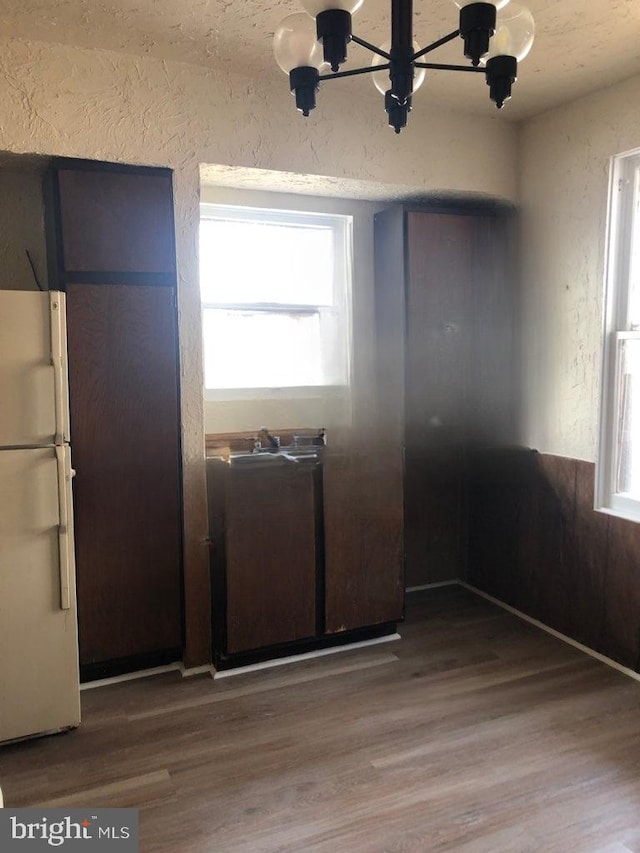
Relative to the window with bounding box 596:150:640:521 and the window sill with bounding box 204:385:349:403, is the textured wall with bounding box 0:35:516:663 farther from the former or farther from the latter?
the window with bounding box 596:150:640:521

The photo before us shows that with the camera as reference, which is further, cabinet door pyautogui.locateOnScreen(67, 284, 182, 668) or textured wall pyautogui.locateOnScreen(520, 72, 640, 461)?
textured wall pyautogui.locateOnScreen(520, 72, 640, 461)

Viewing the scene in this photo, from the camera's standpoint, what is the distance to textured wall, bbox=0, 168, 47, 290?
111 inches

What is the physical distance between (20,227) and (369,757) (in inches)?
101

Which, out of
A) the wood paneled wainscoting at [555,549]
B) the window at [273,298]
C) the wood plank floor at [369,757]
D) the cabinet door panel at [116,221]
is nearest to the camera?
the wood plank floor at [369,757]

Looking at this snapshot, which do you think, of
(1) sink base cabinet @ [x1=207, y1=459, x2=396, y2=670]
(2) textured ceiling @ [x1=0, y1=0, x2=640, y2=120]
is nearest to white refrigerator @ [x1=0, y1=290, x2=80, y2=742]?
(1) sink base cabinet @ [x1=207, y1=459, x2=396, y2=670]

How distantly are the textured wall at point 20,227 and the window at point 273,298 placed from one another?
76 centimetres

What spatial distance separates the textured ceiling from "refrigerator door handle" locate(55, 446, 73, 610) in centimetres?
152

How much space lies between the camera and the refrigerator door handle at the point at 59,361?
2.27m

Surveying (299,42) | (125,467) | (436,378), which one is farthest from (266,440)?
(299,42)

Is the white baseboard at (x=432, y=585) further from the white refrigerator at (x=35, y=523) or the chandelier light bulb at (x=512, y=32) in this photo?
the chandelier light bulb at (x=512, y=32)

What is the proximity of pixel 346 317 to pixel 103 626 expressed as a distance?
78.0 inches

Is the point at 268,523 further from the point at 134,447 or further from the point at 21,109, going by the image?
the point at 21,109

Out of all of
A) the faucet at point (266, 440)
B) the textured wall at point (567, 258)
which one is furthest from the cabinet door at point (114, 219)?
the textured wall at point (567, 258)

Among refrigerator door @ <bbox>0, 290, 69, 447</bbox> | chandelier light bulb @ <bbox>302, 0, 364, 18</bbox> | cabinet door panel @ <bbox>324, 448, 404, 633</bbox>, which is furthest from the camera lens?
cabinet door panel @ <bbox>324, 448, 404, 633</bbox>
